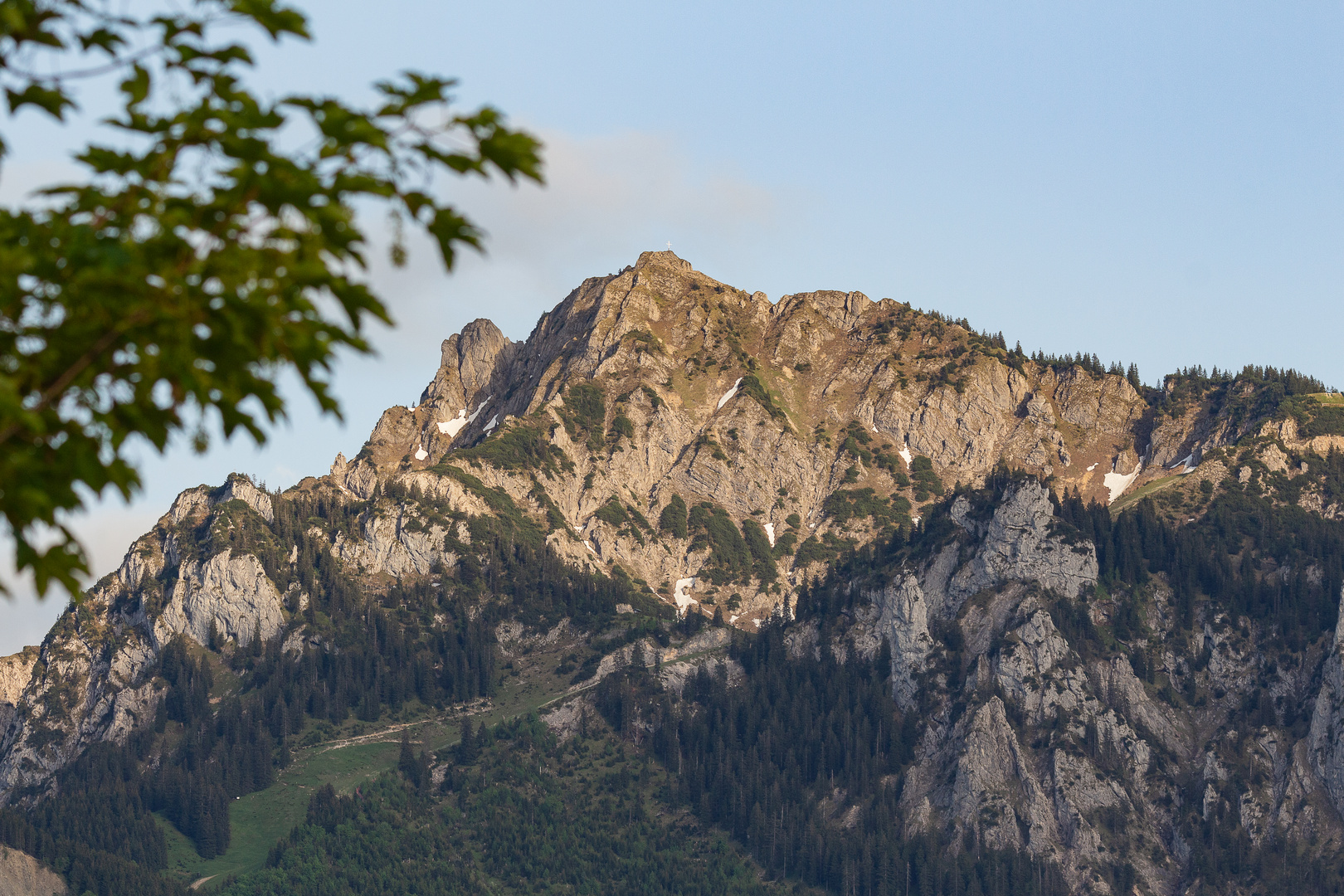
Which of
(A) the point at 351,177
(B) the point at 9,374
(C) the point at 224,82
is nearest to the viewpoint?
(B) the point at 9,374

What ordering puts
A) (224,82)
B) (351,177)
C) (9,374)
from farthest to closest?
(224,82) < (351,177) < (9,374)

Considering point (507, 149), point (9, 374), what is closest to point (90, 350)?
point (9, 374)

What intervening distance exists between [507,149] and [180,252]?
12.3 ft

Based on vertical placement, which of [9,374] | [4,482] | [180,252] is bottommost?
[4,482]

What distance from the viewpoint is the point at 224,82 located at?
19625 mm

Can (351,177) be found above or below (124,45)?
below

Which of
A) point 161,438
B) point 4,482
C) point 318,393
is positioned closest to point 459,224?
point 318,393

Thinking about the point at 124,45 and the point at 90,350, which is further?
the point at 124,45

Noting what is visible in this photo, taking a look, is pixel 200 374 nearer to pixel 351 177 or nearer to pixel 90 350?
pixel 90 350

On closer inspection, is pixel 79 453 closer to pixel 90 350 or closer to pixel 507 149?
pixel 90 350

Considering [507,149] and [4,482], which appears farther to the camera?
[507,149]

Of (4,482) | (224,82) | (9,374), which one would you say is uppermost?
(224,82)

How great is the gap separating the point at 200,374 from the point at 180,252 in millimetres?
1381

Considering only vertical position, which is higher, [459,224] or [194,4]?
[194,4]
